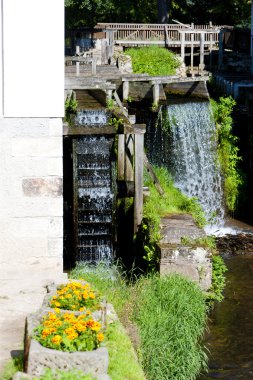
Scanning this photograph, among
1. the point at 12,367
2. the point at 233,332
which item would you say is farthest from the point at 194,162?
the point at 12,367

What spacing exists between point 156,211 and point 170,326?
4.51 metres

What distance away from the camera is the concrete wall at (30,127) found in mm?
8977

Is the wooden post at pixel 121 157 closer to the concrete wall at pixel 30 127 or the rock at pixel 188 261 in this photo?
the rock at pixel 188 261

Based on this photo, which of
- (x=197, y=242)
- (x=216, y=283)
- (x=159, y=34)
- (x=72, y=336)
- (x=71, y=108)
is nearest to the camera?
(x=72, y=336)

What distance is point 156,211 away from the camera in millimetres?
14547

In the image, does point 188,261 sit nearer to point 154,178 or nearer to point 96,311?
point 154,178

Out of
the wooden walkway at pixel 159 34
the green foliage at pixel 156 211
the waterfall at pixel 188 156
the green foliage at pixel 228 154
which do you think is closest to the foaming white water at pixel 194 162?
the waterfall at pixel 188 156

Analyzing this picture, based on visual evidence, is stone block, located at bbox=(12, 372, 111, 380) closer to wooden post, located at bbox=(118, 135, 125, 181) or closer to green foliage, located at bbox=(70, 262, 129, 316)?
green foliage, located at bbox=(70, 262, 129, 316)

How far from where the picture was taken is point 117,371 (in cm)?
664

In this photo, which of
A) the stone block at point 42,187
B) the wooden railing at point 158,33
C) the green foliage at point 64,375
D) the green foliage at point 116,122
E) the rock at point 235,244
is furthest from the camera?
the wooden railing at point 158,33

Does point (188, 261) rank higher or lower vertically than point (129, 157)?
lower

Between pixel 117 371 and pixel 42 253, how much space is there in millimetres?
2819

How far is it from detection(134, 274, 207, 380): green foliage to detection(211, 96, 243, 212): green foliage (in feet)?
27.1

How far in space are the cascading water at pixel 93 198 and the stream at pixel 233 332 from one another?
92.1 inches
